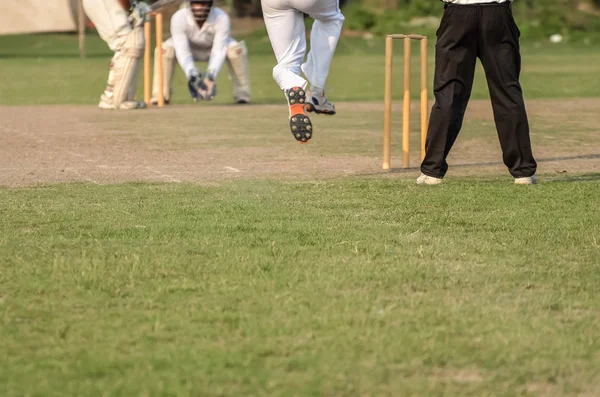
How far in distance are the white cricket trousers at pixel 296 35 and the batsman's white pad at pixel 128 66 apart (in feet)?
25.6

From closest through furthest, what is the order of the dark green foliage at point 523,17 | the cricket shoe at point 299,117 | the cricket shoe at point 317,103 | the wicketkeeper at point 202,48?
the cricket shoe at point 299,117
the cricket shoe at point 317,103
the wicketkeeper at point 202,48
the dark green foliage at point 523,17

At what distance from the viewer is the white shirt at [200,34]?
58.7 feet

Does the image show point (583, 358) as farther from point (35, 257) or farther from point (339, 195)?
point (339, 195)

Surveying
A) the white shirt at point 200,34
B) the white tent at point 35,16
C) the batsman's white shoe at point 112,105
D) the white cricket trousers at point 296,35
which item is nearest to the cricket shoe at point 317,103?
the white cricket trousers at point 296,35

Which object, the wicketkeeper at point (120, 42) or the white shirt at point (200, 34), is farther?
the white shirt at point (200, 34)

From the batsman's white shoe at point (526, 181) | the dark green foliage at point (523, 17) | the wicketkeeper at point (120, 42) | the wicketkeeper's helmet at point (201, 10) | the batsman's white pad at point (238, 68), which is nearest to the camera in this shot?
the batsman's white shoe at point (526, 181)

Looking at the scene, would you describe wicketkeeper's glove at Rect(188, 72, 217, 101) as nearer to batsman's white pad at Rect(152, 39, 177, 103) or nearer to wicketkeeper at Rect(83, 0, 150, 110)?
wicketkeeper at Rect(83, 0, 150, 110)

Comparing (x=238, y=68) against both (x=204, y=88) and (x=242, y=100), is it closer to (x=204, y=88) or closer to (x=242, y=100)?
(x=242, y=100)

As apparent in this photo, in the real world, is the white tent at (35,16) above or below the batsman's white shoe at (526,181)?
below

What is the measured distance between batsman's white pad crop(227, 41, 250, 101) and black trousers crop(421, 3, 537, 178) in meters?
9.72

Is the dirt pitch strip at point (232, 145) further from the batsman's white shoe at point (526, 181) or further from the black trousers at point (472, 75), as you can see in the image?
the batsman's white shoe at point (526, 181)

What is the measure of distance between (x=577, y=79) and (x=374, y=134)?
10949 mm

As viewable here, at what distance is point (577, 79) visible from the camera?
76.7ft

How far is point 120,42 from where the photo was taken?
55.1 ft
